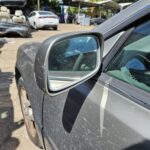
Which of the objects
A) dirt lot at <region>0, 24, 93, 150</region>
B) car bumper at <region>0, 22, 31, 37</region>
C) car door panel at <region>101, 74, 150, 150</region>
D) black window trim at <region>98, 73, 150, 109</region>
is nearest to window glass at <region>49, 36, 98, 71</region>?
black window trim at <region>98, 73, 150, 109</region>

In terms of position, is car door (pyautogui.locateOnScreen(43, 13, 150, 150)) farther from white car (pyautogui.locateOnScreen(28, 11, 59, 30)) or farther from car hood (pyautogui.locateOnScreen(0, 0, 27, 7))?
car hood (pyautogui.locateOnScreen(0, 0, 27, 7))

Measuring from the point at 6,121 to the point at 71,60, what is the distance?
2820mm

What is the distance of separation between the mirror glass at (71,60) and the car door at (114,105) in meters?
0.08

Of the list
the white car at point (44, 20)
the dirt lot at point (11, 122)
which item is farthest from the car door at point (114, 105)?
the white car at point (44, 20)

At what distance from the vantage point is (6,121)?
4.65m

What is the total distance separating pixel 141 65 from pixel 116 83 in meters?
0.20

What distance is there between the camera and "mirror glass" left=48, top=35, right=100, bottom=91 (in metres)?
1.89

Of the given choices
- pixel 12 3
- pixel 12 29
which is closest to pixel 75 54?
pixel 12 29

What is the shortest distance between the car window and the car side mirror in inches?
4.4

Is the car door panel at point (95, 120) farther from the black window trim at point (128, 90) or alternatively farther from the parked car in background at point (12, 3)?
the parked car in background at point (12, 3)

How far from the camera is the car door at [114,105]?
1518 millimetres

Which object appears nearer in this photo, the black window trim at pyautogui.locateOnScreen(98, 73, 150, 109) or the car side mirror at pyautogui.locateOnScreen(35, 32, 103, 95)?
the black window trim at pyautogui.locateOnScreen(98, 73, 150, 109)

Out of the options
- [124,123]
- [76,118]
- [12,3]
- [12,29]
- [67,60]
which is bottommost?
[12,3]

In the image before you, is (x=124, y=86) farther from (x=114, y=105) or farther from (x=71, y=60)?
(x=71, y=60)
